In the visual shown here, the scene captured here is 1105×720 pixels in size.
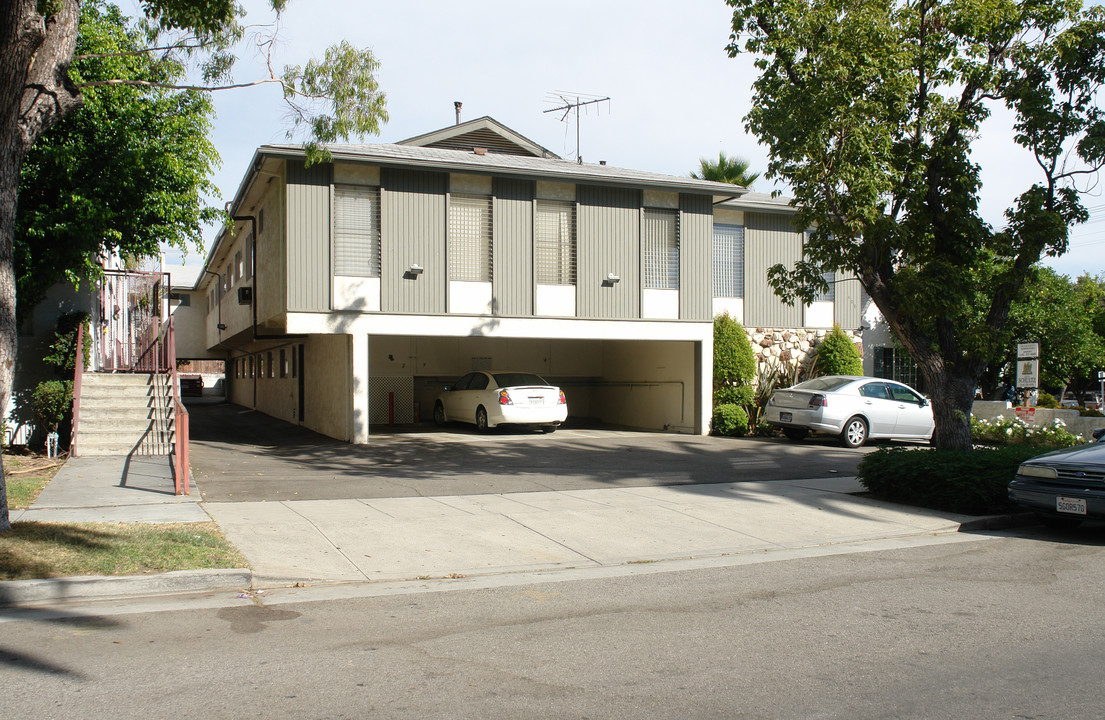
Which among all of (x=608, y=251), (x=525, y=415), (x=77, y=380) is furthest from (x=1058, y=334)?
(x=77, y=380)

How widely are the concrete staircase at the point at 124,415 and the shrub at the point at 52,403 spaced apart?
0.27m

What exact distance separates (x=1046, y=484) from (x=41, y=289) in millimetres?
14558

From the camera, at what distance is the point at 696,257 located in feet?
64.7

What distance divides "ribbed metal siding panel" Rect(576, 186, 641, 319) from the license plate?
10958 mm

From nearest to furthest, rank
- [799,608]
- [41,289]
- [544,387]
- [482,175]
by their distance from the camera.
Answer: [799,608]
[41,289]
[482,175]
[544,387]

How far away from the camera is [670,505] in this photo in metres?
10.3

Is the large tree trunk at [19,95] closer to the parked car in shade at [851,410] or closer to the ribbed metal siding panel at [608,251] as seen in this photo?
the ribbed metal siding panel at [608,251]

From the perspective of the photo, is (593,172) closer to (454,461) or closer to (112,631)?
(454,461)

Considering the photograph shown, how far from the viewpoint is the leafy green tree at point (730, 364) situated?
1991 cm

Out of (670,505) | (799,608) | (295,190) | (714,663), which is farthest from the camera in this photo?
(295,190)

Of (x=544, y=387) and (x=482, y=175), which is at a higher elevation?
(x=482, y=175)

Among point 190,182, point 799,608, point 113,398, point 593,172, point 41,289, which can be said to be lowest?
point 799,608

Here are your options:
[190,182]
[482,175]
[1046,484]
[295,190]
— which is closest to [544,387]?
[482,175]

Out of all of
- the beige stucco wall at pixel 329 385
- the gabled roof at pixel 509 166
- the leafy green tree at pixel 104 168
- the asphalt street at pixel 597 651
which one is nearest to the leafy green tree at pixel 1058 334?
the gabled roof at pixel 509 166
